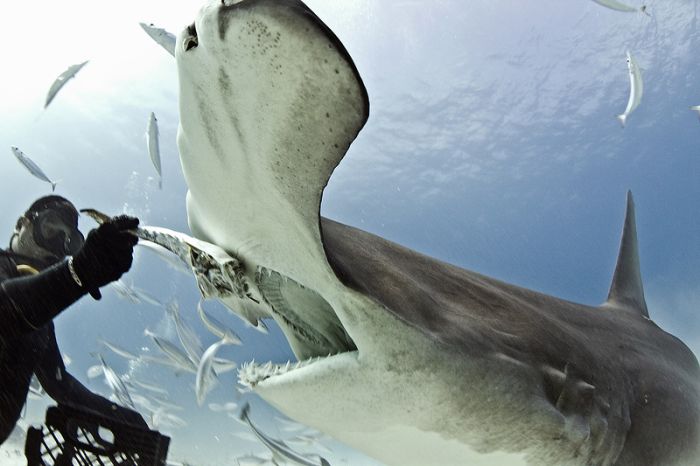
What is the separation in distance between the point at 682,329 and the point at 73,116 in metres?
35.6

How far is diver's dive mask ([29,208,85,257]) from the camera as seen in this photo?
13.7 feet

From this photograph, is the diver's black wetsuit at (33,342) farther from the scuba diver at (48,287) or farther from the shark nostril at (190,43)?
the shark nostril at (190,43)

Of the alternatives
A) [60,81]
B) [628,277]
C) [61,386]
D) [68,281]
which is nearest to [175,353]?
[61,386]

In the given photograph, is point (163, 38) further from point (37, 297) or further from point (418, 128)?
point (418, 128)

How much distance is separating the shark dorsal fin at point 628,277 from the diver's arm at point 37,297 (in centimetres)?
338

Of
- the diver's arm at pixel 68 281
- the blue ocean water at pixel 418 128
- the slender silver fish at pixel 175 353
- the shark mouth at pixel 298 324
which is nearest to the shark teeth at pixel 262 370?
the shark mouth at pixel 298 324

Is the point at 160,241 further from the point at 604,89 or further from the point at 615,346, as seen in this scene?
the point at 604,89

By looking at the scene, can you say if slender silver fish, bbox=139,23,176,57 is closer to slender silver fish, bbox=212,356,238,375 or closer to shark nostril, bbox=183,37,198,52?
shark nostril, bbox=183,37,198,52

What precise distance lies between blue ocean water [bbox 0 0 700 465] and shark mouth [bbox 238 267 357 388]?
1103 cm

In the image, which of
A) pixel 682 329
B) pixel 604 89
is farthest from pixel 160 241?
pixel 682 329

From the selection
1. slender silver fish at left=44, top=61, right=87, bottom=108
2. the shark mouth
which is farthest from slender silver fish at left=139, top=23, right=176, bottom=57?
the shark mouth

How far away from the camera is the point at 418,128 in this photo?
86.1 feet

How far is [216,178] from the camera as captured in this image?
1334mm

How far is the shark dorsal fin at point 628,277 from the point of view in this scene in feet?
12.3
